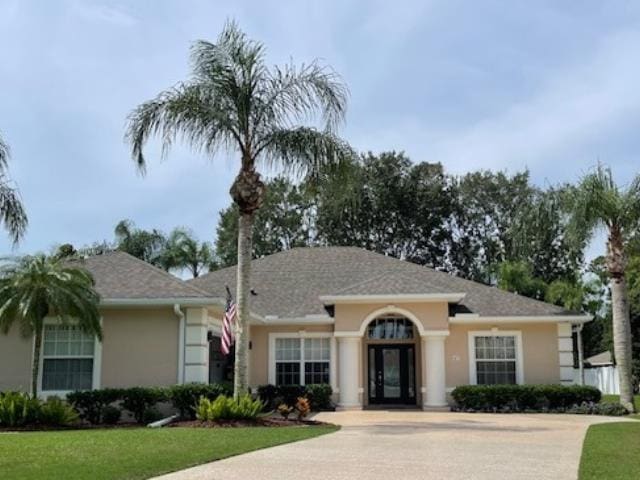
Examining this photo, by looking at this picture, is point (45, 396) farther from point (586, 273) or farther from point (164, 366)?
point (586, 273)

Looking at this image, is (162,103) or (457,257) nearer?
(162,103)

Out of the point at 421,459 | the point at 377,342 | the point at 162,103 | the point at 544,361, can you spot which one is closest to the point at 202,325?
the point at 162,103

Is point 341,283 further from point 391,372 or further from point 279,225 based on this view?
point 279,225

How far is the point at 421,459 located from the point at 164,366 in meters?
9.66

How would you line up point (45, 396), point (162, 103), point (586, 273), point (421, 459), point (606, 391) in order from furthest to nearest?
point (586, 273)
point (606, 391)
point (45, 396)
point (162, 103)
point (421, 459)

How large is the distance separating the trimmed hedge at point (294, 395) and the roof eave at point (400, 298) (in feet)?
9.00

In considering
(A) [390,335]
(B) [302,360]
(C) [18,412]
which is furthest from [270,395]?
(C) [18,412]

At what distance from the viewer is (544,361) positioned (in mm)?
22859

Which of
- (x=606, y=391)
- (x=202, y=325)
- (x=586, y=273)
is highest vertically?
(x=586, y=273)

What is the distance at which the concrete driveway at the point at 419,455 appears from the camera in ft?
29.2

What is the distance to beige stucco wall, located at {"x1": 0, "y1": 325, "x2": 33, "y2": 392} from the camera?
1825 cm

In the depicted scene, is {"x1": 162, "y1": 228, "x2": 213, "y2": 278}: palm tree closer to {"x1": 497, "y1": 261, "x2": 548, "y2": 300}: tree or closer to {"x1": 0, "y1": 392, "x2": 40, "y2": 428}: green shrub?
{"x1": 497, "y1": 261, "x2": 548, "y2": 300}: tree

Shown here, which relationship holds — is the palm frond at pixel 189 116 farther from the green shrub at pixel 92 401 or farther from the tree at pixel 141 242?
the tree at pixel 141 242

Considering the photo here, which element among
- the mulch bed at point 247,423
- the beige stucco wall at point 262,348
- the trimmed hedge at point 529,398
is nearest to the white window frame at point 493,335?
the trimmed hedge at point 529,398
